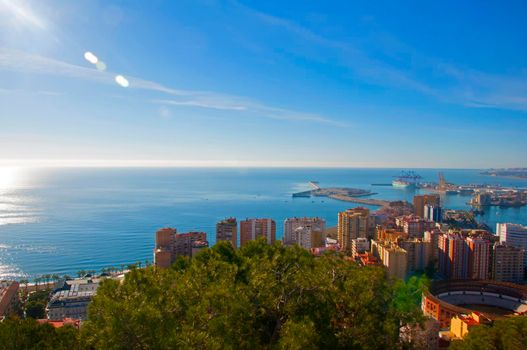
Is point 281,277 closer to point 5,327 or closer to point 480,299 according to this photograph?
point 5,327

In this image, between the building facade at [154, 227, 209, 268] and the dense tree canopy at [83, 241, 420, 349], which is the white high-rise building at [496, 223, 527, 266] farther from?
the dense tree canopy at [83, 241, 420, 349]

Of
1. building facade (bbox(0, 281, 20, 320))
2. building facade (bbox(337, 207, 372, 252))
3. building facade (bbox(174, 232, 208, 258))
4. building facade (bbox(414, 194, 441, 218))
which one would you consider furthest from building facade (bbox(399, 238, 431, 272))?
building facade (bbox(414, 194, 441, 218))

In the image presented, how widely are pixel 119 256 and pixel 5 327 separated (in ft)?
50.3

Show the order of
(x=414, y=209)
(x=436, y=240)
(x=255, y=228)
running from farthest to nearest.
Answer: (x=414, y=209), (x=255, y=228), (x=436, y=240)

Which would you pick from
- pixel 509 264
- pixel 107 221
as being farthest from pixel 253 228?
pixel 107 221

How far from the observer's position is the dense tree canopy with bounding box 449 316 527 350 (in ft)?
10.2

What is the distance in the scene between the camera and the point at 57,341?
8.53ft

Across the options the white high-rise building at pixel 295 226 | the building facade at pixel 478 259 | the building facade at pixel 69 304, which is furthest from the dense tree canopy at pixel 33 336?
the white high-rise building at pixel 295 226

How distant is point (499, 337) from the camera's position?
10.8ft

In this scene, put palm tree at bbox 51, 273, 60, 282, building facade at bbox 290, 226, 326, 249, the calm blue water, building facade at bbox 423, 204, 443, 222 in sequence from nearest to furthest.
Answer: palm tree at bbox 51, 273, 60, 282
the calm blue water
building facade at bbox 290, 226, 326, 249
building facade at bbox 423, 204, 443, 222

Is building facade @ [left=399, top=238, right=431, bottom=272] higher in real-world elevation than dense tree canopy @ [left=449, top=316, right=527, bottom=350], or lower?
lower

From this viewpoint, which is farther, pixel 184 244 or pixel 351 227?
pixel 351 227

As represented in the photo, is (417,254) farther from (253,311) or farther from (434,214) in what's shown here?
(434,214)

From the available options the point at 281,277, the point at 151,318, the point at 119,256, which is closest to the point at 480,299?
the point at 281,277
